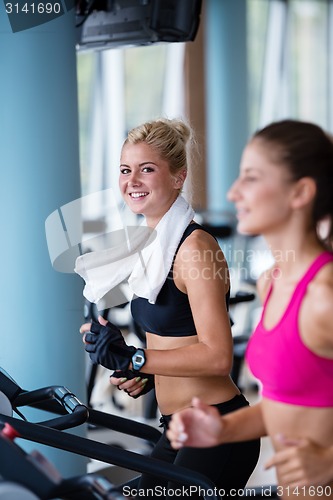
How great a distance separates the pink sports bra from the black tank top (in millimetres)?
641

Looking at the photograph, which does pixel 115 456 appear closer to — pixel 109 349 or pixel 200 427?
pixel 109 349

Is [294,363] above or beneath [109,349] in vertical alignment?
above

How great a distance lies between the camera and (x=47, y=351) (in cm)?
243

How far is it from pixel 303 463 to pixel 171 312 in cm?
78

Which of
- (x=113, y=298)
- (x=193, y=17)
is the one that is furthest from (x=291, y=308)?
(x=193, y=17)

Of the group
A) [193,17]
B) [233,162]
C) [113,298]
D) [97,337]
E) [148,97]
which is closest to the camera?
[97,337]

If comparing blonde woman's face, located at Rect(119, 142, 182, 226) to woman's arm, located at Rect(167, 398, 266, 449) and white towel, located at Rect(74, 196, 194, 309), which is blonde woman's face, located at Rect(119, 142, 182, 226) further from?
woman's arm, located at Rect(167, 398, 266, 449)

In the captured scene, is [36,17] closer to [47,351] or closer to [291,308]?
[47,351]

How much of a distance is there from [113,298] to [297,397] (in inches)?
44.4

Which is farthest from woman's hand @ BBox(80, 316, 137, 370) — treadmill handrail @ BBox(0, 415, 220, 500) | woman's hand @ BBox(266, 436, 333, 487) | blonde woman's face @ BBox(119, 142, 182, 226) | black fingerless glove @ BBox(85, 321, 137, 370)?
woman's hand @ BBox(266, 436, 333, 487)

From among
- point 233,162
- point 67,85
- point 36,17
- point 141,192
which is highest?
point 36,17

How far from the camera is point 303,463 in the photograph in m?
1.19

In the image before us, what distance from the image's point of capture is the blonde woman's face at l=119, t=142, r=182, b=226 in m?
2.02

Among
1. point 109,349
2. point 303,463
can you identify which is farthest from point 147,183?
point 303,463
